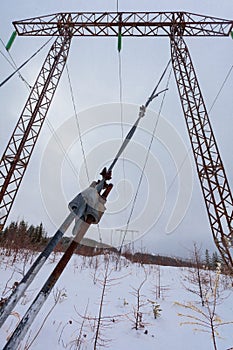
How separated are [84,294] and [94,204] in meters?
4.91

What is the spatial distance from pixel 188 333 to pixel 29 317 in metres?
3.57

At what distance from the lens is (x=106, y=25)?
12.8 metres

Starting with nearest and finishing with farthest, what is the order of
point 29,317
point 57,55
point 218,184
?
point 29,317 → point 218,184 → point 57,55

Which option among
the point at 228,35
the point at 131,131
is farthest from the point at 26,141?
the point at 228,35

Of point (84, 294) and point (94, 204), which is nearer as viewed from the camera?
point (94, 204)

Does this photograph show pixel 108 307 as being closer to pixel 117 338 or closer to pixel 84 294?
pixel 84 294

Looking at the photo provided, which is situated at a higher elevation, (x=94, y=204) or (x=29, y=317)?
(x=94, y=204)

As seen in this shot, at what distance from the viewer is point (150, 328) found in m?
3.43

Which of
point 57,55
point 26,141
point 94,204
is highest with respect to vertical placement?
point 57,55

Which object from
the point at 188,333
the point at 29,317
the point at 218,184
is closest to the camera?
the point at 29,317

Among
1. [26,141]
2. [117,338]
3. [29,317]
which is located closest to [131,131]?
[29,317]

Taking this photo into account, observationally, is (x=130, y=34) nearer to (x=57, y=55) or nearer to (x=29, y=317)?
(x=57, y=55)

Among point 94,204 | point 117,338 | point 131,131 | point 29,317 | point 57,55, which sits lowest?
point 117,338

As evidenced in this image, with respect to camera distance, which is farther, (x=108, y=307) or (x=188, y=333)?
(x=108, y=307)
